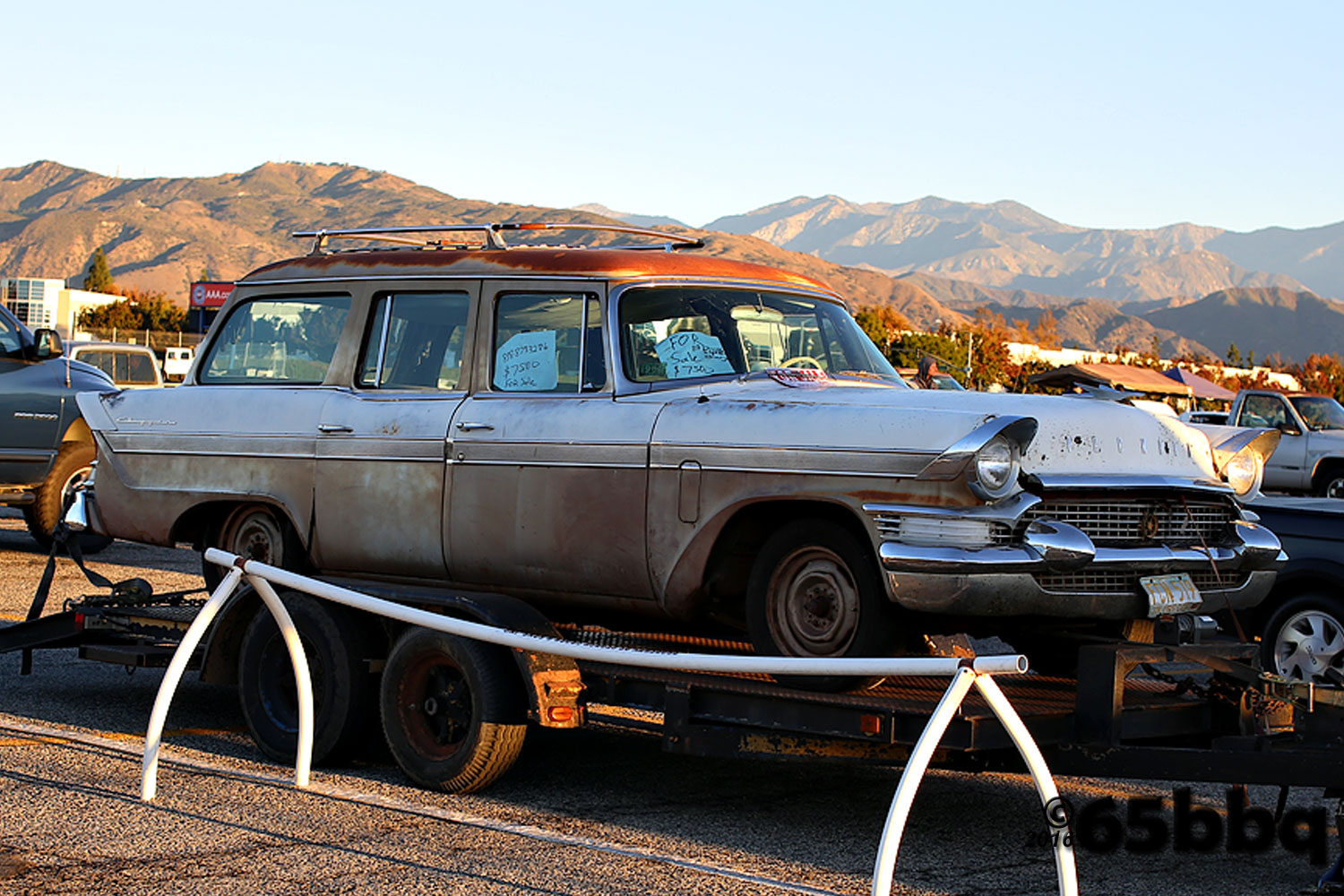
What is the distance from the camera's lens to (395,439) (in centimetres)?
696

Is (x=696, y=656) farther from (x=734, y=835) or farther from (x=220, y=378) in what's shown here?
(x=220, y=378)

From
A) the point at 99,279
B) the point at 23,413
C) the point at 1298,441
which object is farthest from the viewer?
the point at 99,279

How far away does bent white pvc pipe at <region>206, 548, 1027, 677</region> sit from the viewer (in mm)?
4355

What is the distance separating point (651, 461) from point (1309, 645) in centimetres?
450

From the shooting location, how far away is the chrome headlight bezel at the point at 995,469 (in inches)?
207

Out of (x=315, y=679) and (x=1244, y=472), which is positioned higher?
(x=1244, y=472)

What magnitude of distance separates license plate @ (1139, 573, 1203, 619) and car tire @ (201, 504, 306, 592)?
386 centimetres

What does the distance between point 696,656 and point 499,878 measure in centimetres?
96

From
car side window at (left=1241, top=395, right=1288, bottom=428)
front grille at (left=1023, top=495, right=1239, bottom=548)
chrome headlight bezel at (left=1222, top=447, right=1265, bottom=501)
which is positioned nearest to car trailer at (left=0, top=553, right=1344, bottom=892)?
front grille at (left=1023, top=495, right=1239, bottom=548)

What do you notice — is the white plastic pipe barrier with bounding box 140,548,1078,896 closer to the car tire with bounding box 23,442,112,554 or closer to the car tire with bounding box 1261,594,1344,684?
the car tire with bounding box 1261,594,1344,684

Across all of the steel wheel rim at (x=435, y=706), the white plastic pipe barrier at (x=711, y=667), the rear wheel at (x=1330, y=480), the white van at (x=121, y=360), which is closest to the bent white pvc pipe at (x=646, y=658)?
the white plastic pipe barrier at (x=711, y=667)

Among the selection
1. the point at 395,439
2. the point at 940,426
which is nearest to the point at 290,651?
the point at 395,439

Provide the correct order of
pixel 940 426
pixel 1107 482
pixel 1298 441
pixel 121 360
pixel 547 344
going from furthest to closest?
pixel 1298 441 → pixel 121 360 → pixel 547 344 → pixel 1107 482 → pixel 940 426

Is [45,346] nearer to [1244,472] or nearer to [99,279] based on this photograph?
[1244,472]
